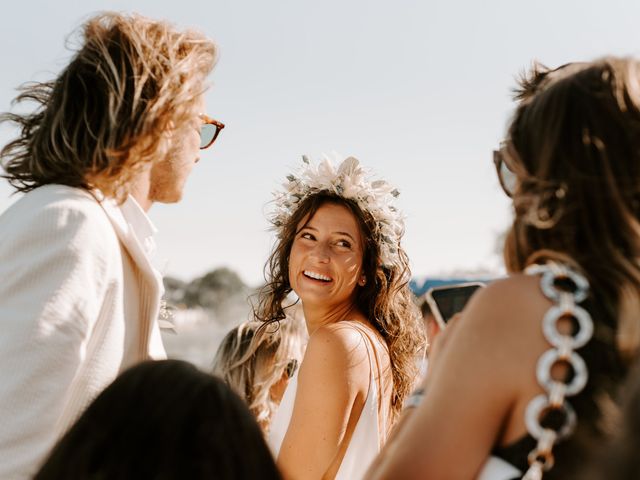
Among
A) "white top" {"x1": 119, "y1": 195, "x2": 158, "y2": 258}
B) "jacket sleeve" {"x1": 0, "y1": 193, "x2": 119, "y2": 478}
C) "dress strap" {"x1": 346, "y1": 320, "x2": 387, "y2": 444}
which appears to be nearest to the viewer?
"jacket sleeve" {"x1": 0, "y1": 193, "x2": 119, "y2": 478}

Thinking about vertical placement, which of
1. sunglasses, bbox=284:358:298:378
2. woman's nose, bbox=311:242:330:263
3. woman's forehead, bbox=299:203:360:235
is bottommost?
sunglasses, bbox=284:358:298:378

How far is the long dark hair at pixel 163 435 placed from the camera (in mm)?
1327

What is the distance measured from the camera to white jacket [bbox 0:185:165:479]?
2.03 meters

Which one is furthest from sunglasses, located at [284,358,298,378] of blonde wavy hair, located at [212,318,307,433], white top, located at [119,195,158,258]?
white top, located at [119,195,158,258]

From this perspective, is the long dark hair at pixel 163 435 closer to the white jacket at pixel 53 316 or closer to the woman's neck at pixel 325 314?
the white jacket at pixel 53 316

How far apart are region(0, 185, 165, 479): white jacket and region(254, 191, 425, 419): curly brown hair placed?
69.3 inches

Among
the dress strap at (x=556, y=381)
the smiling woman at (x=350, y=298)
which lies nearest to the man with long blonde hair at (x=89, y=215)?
the smiling woman at (x=350, y=298)

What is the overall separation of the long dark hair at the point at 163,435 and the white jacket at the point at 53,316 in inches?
27.5

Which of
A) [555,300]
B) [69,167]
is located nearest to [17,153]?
[69,167]

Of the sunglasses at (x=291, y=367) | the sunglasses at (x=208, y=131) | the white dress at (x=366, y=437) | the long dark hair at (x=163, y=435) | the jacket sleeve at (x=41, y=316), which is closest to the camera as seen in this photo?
the long dark hair at (x=163, y=435)

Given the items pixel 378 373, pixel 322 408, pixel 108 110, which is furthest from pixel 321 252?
pixel 108 110

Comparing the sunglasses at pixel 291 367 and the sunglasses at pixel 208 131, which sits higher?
the sunglasses at pixel 208 131

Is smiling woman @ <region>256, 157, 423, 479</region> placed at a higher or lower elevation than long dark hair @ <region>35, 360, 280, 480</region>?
lower

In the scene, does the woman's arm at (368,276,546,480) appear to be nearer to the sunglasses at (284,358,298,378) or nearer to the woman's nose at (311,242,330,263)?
the woman's nose at (311,242,330,263)
